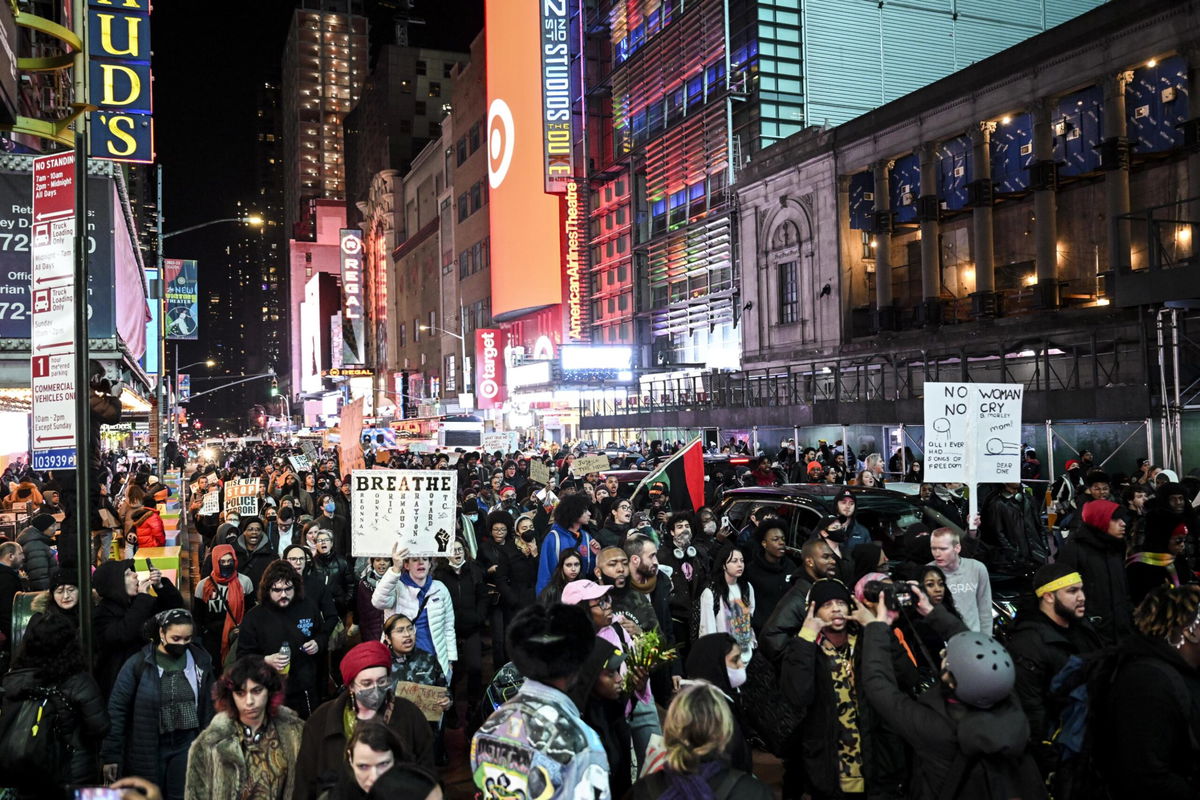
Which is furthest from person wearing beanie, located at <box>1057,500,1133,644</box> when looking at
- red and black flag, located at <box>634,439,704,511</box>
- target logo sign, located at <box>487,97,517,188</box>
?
target logo sign, located at <box>487,97,517,188</box>

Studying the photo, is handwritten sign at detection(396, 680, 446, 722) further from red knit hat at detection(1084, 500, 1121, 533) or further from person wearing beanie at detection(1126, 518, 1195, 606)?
person wearing beanie at detection(1126, 518, 1195, 606)

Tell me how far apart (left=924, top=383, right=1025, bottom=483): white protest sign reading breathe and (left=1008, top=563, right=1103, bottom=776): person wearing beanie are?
4.61m

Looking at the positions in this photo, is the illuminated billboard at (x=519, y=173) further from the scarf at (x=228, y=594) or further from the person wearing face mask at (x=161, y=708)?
the person wearing face mask at (x=161, y=708)

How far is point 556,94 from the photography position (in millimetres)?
60062

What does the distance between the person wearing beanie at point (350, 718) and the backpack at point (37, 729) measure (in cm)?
117

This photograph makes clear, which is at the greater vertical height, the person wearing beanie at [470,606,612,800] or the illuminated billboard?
the illuminated billboard

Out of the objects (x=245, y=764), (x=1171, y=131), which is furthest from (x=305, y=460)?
(x=1171, y=131)

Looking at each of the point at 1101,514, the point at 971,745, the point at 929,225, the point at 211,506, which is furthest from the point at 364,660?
the point at 929,225

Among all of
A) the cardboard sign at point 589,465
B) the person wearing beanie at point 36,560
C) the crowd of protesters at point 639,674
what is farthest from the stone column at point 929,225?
the person wearing beanie at point 36,560

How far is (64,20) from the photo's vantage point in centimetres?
783

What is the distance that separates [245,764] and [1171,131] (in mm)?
27808

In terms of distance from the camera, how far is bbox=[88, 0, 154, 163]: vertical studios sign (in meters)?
17.5

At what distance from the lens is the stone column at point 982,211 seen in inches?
1229

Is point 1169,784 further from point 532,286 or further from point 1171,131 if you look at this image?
point 532,286
